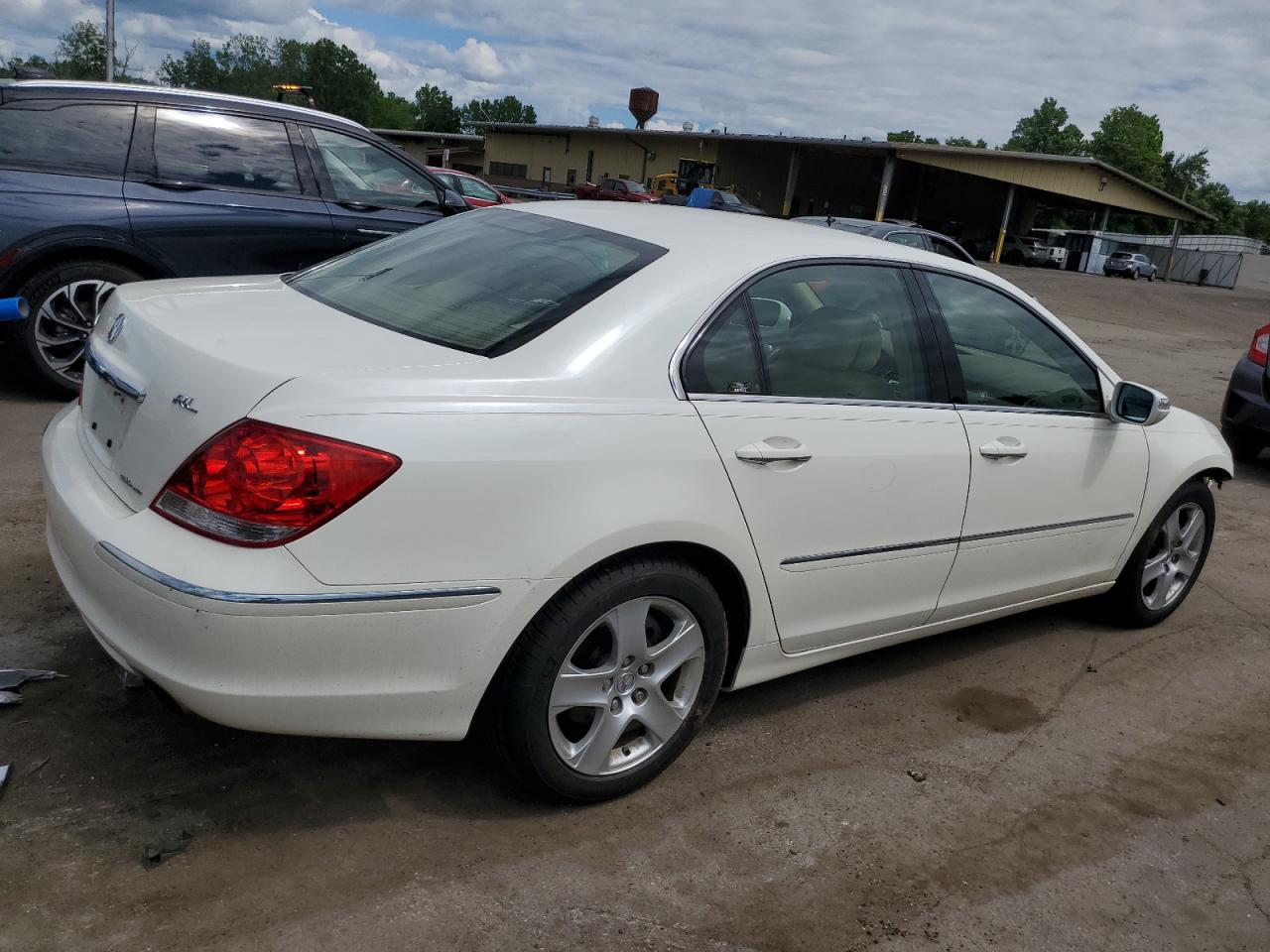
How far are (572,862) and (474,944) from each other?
39 cm

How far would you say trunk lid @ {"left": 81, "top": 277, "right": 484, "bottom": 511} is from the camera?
253 centimetres

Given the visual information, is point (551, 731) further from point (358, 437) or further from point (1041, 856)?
point (1041, 856)

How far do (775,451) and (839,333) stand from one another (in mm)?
591

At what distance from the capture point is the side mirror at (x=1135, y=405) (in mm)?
4160

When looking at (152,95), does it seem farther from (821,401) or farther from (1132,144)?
(1132,144)

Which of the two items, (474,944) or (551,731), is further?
(551,731)

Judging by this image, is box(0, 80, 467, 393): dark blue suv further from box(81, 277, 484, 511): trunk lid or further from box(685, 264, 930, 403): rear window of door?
box(685, 264, 930, 403): rear window of door

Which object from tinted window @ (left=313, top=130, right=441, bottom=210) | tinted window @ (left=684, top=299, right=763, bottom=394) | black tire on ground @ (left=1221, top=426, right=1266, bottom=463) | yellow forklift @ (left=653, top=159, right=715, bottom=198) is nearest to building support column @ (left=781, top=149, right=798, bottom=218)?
yellow forklift @ (left=653, top=159, right=715, bottom=198)

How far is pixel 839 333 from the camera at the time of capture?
3451mm

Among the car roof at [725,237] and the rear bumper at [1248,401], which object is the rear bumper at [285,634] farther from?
the rear bumper at [1248,401]

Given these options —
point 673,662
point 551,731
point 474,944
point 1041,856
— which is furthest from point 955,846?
point 474,944

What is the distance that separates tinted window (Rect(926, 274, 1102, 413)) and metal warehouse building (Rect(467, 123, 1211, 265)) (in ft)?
135

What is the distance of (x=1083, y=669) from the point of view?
4383 millimetres

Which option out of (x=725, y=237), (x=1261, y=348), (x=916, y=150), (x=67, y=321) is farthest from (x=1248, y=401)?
(x=916, y=150)
